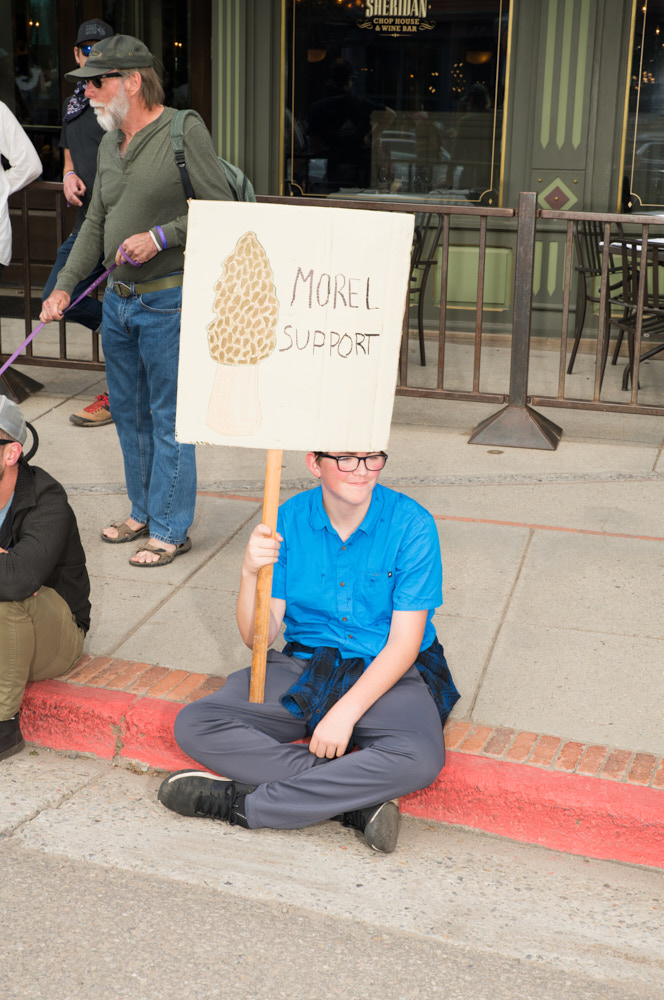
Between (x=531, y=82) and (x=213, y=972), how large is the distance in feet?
24.6

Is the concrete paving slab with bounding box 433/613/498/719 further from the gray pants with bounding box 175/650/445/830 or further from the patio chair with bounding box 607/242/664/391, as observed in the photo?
the patio chair with bounding box 607/242/664/391

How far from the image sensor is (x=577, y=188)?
874 cm

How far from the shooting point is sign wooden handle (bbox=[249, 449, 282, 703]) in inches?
124

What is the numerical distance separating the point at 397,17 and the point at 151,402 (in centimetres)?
547

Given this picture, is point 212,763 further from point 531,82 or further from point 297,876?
point 531,82

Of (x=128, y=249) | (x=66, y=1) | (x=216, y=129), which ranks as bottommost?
(x=128, y=249)

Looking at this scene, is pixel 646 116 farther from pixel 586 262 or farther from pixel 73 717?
pixel 73 717

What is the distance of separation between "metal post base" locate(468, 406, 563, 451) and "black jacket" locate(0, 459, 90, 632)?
330 centimetres

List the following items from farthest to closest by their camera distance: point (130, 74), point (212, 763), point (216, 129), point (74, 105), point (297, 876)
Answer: point (216, 129) → point (74, 105) → point (130, 74) → point (212, 763) → point (297, 876)

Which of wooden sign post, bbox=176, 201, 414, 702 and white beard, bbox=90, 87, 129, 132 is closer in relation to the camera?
wooden sign post, bbox=176, 201, 414, 702

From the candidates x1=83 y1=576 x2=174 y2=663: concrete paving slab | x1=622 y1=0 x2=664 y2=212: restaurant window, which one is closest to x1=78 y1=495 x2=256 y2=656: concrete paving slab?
x1=83 y1=576 x2=174 y2=663: concrete paving slab

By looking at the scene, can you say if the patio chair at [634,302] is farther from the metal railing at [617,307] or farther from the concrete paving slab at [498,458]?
the concrete paving slab at [498,458]

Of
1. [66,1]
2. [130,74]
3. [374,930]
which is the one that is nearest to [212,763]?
[374,930]

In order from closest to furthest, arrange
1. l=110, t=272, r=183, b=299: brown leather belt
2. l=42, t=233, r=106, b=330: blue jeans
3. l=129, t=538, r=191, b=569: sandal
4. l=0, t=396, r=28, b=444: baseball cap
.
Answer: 1. l=0, t=396, r=28, b=444: baseball cap
2. l=110, t=272, r=183, b=299: brown leather belt
3. l=129, t=538, r=191, b=569: sandal
4. l=42, t=233, r=106, b=330: blue jeans
